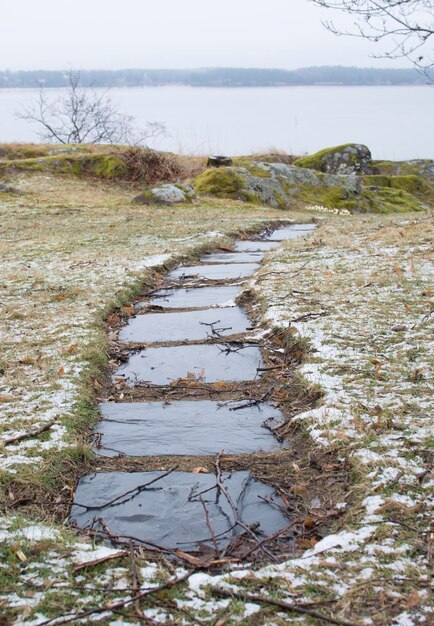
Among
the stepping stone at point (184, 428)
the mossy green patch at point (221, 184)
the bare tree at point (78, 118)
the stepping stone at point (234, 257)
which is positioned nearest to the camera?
the stepping stone at point (184, 428)

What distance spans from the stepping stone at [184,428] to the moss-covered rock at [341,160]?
14.9m

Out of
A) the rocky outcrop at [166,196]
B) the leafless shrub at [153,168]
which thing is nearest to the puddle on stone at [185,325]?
the rocky outcrop at [166,196]

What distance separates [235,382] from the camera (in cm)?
340

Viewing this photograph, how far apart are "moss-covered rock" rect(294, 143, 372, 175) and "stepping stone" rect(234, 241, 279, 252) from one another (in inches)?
396

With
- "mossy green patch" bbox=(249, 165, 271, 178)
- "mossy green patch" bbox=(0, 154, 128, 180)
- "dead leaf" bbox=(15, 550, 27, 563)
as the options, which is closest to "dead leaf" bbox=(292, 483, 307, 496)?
"dead leaf" bbox=(15, 550, 27, 563)

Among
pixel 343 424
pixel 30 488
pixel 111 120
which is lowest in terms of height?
pixel 30 488

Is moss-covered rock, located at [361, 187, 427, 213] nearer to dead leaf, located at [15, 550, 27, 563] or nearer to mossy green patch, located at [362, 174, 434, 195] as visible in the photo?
mossy green patch, located at [362, 174, 434, 195]

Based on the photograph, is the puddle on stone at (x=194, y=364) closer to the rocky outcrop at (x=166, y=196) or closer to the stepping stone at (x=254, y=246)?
the stepping stone at (x=254, y=246)

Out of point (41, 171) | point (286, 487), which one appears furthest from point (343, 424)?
point (41, 171)

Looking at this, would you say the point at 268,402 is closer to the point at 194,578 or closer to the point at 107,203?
the point at 194,578

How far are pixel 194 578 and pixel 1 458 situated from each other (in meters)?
1.11

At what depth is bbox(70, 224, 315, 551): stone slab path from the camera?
2205 mm

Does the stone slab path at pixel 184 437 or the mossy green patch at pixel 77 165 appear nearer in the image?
the stone slab path at pixel 184 437

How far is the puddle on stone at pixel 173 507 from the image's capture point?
215 cm
